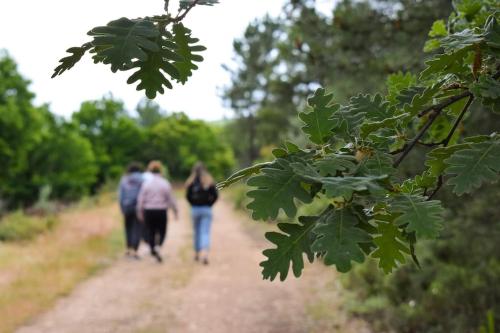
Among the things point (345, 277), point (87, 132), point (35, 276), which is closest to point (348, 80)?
point (345, 277)

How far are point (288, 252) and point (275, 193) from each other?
12 cm

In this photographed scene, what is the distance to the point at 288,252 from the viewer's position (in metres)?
0.97

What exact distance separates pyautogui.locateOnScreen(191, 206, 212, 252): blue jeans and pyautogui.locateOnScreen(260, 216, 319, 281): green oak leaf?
774 centimetres

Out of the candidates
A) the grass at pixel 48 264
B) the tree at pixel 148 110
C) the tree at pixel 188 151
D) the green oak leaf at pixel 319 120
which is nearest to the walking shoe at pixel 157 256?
the grass at pixel 48 264

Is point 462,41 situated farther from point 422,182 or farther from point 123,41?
point 123,41

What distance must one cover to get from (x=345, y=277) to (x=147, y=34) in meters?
6.93

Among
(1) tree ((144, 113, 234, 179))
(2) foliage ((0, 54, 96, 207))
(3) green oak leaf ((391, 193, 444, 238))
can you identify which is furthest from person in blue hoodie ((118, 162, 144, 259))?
(2) foliage ((0, 54, 96, 207))

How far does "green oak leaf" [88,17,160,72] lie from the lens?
0.94 meters

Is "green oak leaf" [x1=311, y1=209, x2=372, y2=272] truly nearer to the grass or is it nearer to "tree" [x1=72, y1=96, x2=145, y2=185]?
the grass

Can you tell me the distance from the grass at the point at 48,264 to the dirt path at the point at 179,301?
0.21m

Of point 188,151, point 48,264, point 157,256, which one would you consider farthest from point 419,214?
point 188,151

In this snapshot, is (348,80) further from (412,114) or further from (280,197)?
(280,197)

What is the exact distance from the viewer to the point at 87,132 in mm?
30734

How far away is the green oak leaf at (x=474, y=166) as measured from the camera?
3.24 ft
